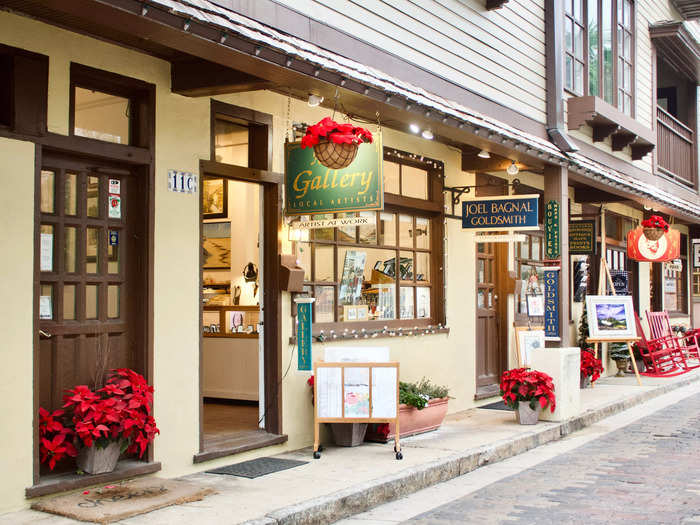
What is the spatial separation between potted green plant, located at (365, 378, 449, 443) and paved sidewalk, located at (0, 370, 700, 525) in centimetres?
14

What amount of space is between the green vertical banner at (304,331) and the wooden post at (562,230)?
13.7 feet

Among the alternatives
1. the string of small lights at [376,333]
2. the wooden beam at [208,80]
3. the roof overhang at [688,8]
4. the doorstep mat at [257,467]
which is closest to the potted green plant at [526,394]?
the string of small lights at [376,333]

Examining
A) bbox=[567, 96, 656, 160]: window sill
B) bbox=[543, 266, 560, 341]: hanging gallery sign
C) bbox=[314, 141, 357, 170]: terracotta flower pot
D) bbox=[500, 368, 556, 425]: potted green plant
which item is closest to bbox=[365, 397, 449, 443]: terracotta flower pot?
bbox=[500, 368, 556, 425]: potted green plant

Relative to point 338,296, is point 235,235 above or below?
above

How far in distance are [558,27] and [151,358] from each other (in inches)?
319

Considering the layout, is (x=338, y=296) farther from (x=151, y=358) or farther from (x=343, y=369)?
(x=151, y=358)

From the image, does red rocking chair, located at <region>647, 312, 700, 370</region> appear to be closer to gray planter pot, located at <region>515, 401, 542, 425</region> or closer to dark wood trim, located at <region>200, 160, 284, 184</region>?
gray planter pot, located at <region>515, 401, 542, 425</region>

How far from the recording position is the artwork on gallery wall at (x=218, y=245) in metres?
11.5

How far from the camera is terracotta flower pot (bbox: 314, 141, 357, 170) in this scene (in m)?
7.36

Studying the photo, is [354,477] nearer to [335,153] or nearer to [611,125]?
[335,153]

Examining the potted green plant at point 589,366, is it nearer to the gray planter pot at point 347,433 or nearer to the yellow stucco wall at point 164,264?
the yellow stucco wall at point 164,264

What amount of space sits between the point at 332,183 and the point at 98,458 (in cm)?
323

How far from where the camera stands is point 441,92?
384 inches

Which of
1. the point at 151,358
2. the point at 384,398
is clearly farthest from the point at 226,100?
the point at 384,398
